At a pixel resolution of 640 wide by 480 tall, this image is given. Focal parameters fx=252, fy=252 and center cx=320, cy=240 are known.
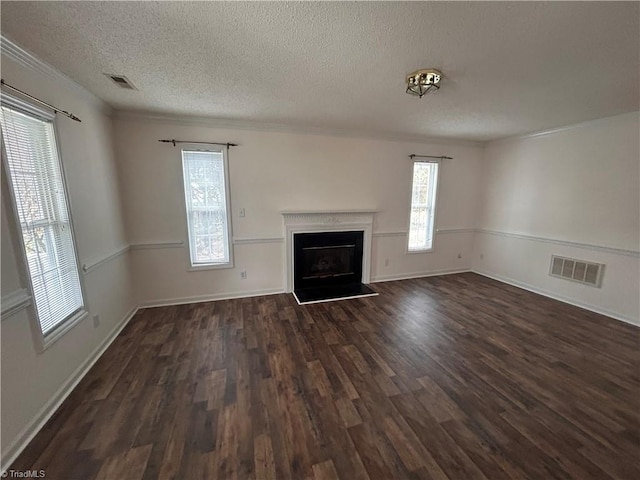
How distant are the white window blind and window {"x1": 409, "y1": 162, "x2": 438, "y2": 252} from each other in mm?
4516

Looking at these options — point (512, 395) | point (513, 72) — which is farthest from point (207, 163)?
point (512, 395)

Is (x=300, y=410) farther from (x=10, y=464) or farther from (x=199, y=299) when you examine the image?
(x=199, y=299)

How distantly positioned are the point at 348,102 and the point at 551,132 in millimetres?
3276

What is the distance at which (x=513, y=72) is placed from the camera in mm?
1965

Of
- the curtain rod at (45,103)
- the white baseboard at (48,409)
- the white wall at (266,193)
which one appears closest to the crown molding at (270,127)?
the white wall at (266,193)

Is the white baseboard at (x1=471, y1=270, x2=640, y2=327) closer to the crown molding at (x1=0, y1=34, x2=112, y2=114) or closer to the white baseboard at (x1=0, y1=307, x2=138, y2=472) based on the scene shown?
the white baseboard at (x1=0, y1=307, x2=138, y2=472)

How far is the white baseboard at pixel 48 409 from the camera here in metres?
1.45

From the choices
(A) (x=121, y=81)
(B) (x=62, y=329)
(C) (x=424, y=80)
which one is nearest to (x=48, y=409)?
(B) (x=62, y=329)

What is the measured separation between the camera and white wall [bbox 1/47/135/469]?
1507 mm

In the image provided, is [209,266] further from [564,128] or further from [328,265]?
[564,128]

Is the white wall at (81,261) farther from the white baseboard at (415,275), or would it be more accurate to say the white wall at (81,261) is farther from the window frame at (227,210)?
the white baseboard at (415,275)

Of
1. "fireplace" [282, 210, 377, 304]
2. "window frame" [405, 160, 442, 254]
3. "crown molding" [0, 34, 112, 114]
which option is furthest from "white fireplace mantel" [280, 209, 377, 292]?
"crown molding" [0, 34, 112, 114]

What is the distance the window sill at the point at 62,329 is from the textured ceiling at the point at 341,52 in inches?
77.2

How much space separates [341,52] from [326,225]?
8.26 ft
